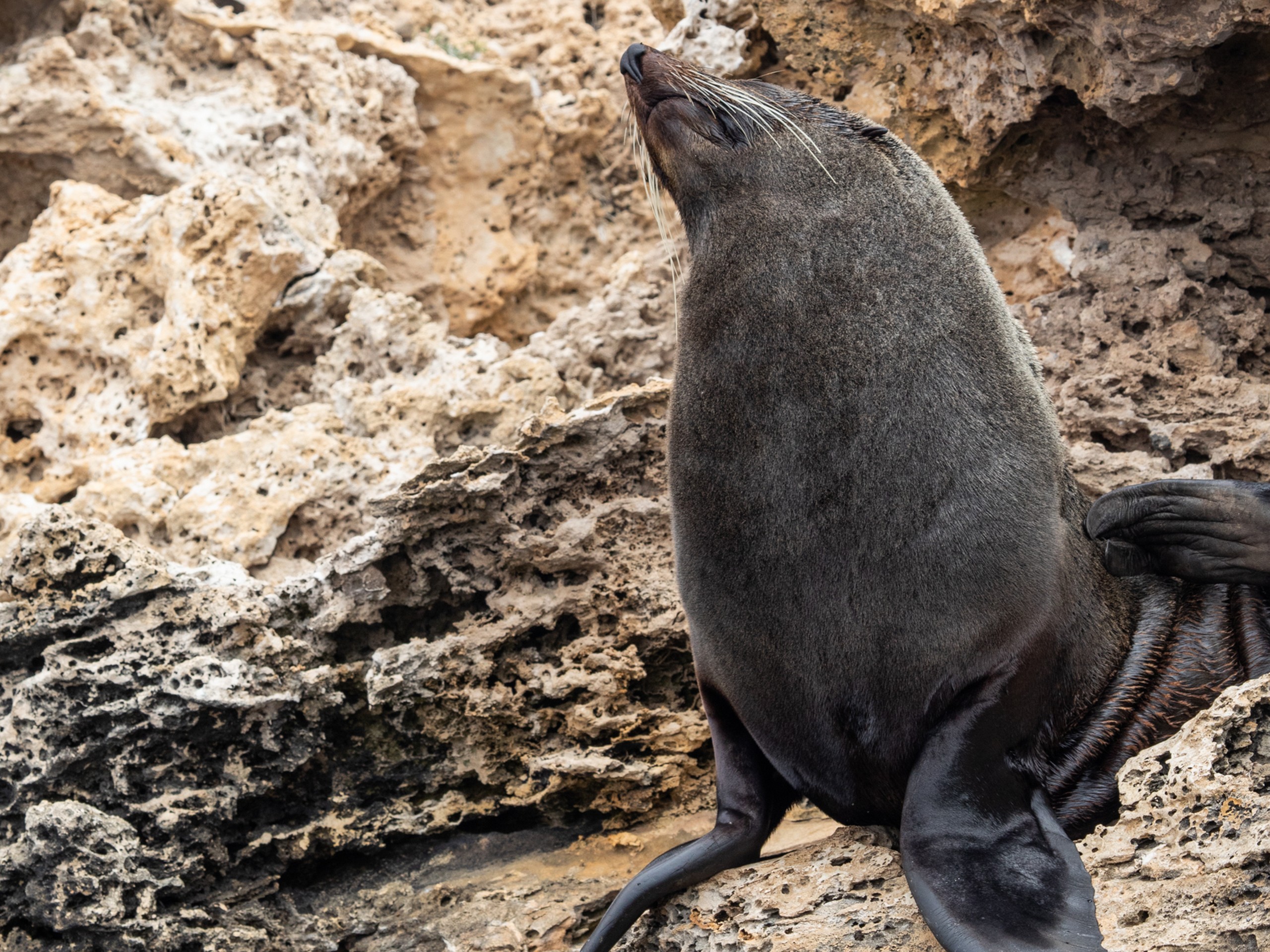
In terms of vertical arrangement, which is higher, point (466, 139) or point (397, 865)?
point (466, 139)

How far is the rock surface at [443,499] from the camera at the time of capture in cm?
314

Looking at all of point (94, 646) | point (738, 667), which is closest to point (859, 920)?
point (738, 667)

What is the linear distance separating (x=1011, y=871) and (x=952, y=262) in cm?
149

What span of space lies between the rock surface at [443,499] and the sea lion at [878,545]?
9.1 inches

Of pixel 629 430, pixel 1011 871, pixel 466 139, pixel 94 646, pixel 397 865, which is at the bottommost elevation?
pixel 397 865

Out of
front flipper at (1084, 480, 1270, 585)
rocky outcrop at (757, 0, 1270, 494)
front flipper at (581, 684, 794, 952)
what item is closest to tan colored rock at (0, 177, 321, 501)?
rocky outcrop at (757, 0, 1270, 494)

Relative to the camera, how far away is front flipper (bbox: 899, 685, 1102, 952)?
2.26 m

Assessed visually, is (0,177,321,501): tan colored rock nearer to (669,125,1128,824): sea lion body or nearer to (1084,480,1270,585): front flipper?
(669,125,1128,824): sea lion body

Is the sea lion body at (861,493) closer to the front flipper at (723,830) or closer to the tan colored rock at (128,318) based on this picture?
the front flipper at (723,830)

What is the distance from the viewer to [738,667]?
9.63 ft

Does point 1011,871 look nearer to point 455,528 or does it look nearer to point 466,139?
point 455,528

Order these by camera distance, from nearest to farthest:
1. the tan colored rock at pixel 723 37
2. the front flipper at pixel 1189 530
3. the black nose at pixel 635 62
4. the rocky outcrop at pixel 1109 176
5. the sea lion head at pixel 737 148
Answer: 1. the front flipper at pixel 1189 530
2. the sea lion head at pixel 737 148
3. the black nose at pixel 635 62
4. the rocky outcrop at pixel 1109 176
5. the tan colored rock at pixel 723 37

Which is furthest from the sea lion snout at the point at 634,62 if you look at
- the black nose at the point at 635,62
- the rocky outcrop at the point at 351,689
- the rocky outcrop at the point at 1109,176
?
the rocky outcrop at the point at 1109,176

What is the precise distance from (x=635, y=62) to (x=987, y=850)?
7.14 ft
